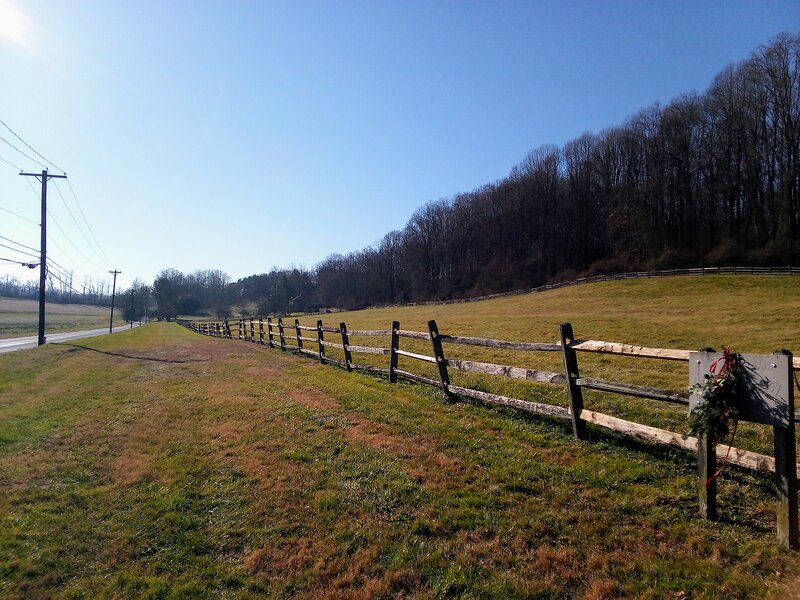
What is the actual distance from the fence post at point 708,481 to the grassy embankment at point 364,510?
4.5 inches

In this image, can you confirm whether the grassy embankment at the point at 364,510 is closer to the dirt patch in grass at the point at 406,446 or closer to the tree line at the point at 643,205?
the dirt patch in grass at the point at 406,446

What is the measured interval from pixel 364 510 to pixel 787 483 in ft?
11.3

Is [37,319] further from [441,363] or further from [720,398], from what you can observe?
[720,398]

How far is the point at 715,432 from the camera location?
134 inches

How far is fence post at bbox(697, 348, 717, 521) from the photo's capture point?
3.62 meters

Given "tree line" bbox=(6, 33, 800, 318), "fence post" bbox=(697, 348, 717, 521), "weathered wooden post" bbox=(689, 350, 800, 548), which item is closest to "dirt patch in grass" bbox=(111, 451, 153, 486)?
"fence post" bbox=(697, 348, 717, 521)

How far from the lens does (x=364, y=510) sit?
410 centimetres

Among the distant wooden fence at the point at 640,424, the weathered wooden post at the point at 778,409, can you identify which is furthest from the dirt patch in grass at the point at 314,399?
the weathered wooden post at the point at 778,409

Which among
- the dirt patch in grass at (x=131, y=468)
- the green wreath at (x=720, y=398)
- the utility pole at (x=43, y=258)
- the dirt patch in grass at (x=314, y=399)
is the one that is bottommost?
the dirt patch in grass at (x=131, y=468)

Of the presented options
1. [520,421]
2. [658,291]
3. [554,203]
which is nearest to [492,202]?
[554,203]

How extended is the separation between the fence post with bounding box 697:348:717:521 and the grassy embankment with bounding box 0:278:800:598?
0.38ft

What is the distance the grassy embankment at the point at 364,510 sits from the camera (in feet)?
10.2

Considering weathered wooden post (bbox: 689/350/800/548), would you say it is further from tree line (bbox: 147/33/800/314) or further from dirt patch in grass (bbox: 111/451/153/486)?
tree line (bbox: 147/33/800/314)

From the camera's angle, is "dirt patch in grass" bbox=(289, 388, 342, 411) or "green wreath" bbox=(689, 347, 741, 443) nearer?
"green wreath" bbox=(689, 347, 741, 443)
